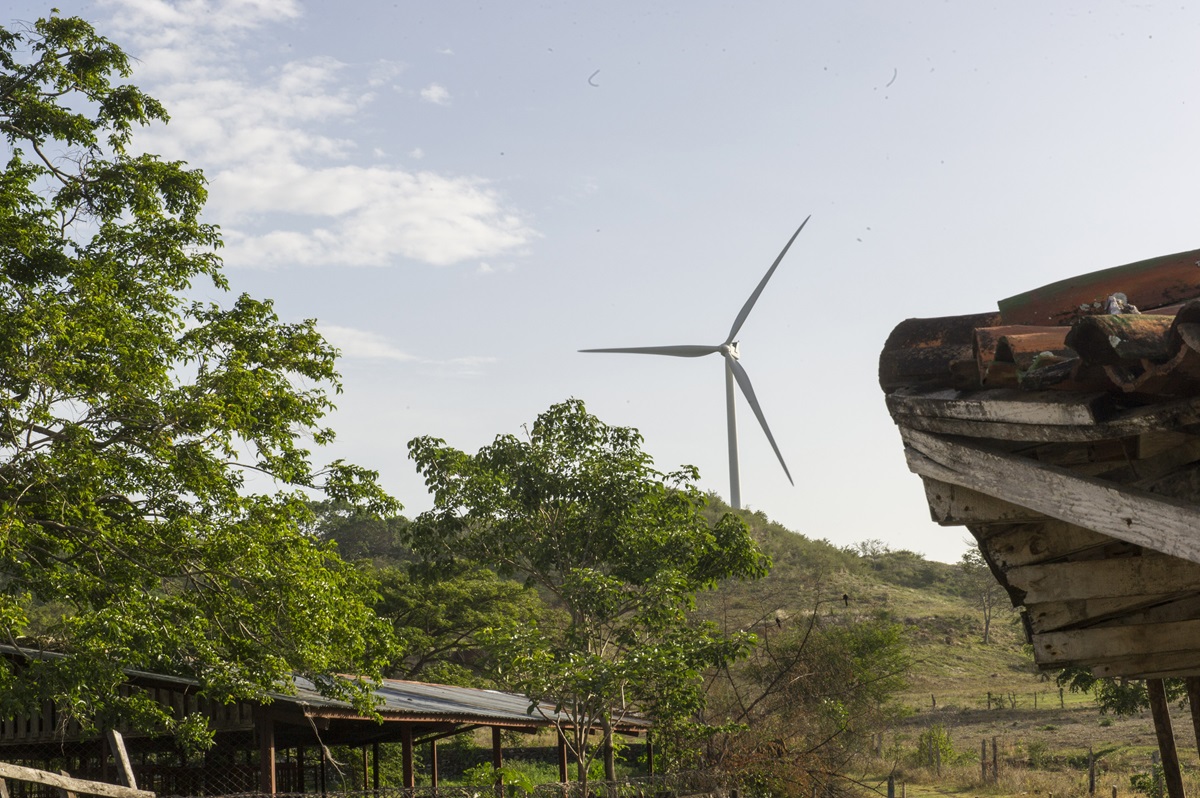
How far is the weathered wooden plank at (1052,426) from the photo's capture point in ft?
8.60

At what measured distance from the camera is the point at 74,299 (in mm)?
13984

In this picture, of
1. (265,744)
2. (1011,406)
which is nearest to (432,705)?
(265,744)

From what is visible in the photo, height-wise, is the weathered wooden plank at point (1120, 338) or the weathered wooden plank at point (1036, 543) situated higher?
the weathered wooden plank at point (1120, 338)

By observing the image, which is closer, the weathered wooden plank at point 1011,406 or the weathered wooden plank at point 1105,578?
the weathered wooden plank at point 1011,406

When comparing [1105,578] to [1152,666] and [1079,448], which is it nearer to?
[1079,448]

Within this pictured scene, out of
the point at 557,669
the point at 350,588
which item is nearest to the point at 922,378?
the point at 557,669

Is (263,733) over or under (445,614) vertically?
under

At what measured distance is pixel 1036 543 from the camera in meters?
3.73

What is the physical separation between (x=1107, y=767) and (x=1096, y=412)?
87.4 feet

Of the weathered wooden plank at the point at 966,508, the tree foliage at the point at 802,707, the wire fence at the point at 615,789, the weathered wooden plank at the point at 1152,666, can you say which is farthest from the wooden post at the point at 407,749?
the weathered wooden plank at the point at 966,508

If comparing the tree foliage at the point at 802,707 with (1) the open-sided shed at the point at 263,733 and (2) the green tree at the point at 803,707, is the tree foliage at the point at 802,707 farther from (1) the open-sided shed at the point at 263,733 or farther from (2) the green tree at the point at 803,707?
(1) the open-sided shed at the point at 263,733

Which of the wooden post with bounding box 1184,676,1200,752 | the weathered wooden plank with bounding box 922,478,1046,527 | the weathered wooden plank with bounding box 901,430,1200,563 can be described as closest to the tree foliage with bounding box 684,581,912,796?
the wooden post with bounding box 1184,676,1200,752

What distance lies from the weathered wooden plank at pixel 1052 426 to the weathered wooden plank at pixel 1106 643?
1.04 metres

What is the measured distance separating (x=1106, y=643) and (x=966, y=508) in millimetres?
938
